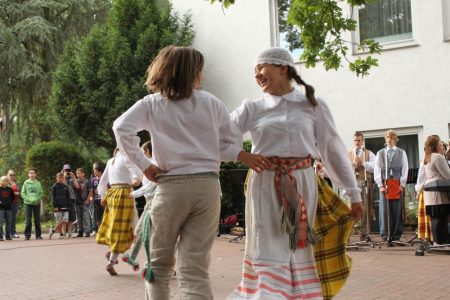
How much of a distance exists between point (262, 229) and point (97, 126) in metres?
17.1

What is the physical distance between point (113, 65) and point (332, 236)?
15870 mm

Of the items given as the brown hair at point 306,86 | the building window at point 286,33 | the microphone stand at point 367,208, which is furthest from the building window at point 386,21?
the brown hair at point 306,86

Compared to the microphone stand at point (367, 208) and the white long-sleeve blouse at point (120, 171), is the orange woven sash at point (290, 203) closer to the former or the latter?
the white long-sleeve blouse at point (120, 171)

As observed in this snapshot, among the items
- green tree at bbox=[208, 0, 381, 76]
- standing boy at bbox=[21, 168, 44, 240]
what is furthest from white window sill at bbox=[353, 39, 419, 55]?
green tree at bbox=[208, 0, 381, 76]

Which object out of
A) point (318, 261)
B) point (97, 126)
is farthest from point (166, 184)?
point (97, 126)

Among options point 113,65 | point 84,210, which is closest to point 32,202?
point 84,210

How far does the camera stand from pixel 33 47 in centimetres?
2688

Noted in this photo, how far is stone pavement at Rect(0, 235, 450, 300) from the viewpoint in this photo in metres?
7.86

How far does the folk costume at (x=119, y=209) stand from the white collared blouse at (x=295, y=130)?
4.93 metres

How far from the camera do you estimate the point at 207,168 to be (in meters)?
4.71

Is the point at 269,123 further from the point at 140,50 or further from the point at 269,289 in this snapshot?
the point at 140,50

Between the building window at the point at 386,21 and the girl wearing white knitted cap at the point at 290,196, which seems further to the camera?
the building window at the point at 386,21

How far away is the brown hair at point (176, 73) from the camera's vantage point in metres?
4.68

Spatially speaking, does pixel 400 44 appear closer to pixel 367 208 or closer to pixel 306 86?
pixel 367 208
